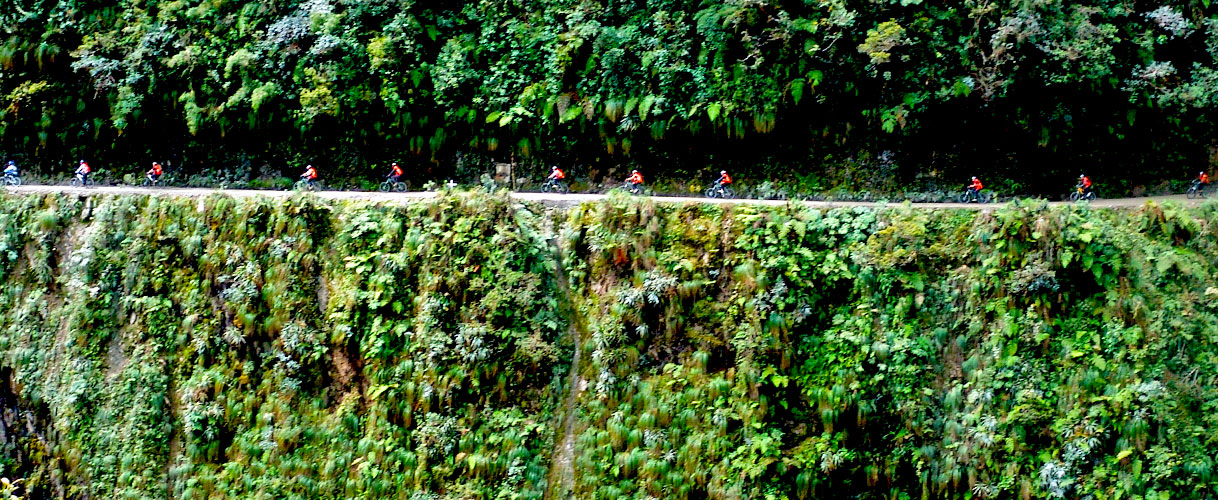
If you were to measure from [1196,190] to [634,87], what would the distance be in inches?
468

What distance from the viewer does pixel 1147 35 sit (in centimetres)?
1777

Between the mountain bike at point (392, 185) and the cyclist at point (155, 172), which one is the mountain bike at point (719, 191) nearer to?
the mountain bike at point (392, 185)

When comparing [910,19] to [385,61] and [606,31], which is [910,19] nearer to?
[606,31]

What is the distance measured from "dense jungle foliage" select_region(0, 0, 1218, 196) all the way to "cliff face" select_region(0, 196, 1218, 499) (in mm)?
3369

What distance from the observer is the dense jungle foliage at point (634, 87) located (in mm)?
17734

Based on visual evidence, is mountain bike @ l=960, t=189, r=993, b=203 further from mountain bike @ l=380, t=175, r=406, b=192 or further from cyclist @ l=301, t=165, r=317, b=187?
cyclist @ l=301, t=165, r=317, b=187

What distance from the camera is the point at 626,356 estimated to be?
15320mm

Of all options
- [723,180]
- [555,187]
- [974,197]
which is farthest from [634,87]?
[974,197]

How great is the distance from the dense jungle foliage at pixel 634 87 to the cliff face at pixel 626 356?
3.37m

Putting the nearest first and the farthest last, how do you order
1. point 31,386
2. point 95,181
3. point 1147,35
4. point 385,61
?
point 31,386 < point 1147,35 < point 385,61 < point 95,181

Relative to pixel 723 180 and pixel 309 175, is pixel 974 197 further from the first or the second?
pixel 309 175

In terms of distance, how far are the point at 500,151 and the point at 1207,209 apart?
1395 centimetres

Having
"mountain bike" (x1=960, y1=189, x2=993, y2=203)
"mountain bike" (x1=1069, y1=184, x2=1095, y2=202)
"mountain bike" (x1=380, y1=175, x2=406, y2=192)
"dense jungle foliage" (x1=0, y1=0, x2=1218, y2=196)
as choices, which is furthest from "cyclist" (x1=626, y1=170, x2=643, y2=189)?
"mountain bike" (x1=1069, y1=184, x2=1095, y2=202)

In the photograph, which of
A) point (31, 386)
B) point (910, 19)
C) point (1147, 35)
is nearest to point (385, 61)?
point (31, 386)
